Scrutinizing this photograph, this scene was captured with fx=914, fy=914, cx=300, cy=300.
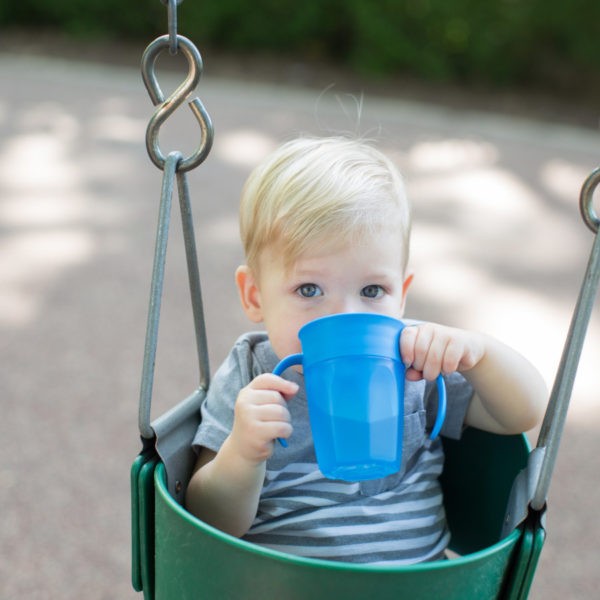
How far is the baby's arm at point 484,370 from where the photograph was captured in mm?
1002

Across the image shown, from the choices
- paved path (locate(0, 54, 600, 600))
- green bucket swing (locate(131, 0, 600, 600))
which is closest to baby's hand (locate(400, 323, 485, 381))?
green bucket swing (locate(131, 0, 600, 600))

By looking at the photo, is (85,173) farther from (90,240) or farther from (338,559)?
(338,559)

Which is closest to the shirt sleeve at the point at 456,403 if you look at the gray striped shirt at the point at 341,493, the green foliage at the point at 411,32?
the gray striped shirt at the point at 341,493

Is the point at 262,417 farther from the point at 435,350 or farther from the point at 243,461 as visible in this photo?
the point at 435,350

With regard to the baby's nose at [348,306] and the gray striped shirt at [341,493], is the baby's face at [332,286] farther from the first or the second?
the gray striped shirt at [341,493]

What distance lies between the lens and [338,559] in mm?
1114

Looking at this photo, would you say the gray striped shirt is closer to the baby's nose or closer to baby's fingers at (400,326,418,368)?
the baby's nose

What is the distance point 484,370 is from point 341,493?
0.24 metres

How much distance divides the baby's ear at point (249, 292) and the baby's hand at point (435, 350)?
0.97 ft

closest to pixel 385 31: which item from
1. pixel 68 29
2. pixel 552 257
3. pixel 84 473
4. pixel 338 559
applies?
pixel 68 29

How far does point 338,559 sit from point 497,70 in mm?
4676

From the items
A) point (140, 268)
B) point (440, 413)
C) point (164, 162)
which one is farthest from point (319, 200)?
point (140, 268)

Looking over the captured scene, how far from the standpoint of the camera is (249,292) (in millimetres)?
1259

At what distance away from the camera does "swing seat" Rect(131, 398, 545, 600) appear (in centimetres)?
87
